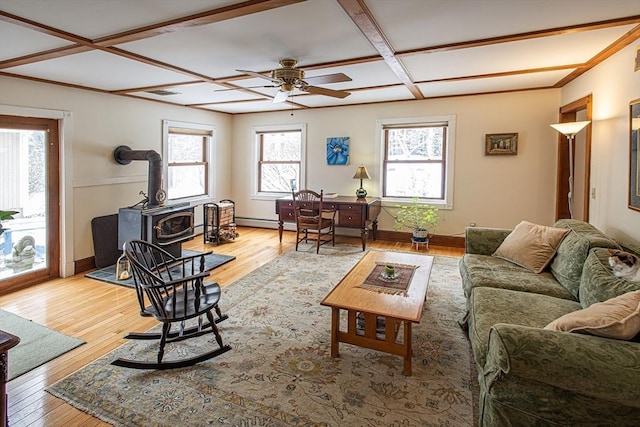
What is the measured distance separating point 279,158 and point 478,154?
360 centimetres

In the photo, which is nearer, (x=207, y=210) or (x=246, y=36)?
(x=246, y=36)

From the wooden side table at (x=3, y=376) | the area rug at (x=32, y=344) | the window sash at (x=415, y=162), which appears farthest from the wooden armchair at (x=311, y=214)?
the wooden side table at (x=3, y=376)

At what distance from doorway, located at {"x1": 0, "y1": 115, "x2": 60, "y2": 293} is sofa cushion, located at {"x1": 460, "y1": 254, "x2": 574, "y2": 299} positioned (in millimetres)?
4610

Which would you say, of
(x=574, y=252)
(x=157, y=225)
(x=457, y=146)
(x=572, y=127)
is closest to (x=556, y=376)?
(x=574, y=252)

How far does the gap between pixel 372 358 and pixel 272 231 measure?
4.85 meters

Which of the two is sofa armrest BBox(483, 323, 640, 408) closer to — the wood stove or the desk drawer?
the wood stove

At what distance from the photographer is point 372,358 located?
2596mm

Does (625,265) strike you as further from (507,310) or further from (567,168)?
(567,168)

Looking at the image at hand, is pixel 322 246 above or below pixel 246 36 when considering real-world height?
below

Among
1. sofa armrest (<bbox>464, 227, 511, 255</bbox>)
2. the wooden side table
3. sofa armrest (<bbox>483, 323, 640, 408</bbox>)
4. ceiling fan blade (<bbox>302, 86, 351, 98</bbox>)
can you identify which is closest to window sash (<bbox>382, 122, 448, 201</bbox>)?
sofa armrest (<bbox>464, 227, 511, 255</bbox>)

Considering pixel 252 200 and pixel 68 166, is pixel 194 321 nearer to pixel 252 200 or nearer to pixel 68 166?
pixel 68 166

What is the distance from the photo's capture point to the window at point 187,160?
6113 millimetres

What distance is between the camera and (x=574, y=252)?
2.72m

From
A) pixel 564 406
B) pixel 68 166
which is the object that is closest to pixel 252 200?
pixel 68 166
